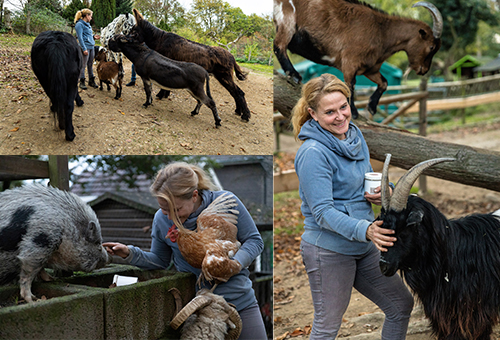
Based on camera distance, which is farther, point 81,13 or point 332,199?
point 81,13

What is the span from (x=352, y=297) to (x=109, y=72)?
3181 millimetres

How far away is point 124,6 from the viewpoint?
282cm

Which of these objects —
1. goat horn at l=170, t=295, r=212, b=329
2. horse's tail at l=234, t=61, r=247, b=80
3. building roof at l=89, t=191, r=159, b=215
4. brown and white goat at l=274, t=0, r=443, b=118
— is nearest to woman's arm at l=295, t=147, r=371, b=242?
goat horn at l=170, t=295, r=212, b=329

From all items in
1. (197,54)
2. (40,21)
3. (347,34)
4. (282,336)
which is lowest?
(282,336)

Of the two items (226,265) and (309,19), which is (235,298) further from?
(309,19)

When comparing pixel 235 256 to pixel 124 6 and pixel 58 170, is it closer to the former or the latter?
pixel 58 170

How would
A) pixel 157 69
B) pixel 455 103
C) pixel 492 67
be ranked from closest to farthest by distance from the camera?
pixel 157 69 → pixel 455 103 → pixel 492 67

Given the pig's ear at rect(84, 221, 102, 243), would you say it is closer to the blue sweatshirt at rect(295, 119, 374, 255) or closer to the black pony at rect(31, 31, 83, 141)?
the black pony at rect(31, 31, 83, 141)

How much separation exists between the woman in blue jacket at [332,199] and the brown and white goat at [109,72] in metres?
1.36

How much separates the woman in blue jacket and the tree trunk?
5.05ft

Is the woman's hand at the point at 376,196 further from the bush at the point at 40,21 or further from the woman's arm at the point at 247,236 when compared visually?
the bush at the point at 40,21

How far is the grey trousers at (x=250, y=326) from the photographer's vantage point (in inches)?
93.0

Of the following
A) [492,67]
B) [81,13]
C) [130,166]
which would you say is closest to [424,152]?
[81,13]

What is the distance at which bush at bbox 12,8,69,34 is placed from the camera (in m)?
2.58
